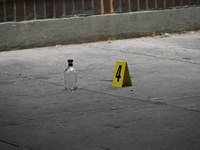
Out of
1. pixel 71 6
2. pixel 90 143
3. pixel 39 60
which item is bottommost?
pixel 90 143

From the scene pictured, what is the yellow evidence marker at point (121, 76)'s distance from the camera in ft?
27.7

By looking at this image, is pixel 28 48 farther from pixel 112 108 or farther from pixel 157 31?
pixel 112 108

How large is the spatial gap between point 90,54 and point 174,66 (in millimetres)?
2266

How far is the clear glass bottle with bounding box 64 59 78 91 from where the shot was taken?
845 centimetres

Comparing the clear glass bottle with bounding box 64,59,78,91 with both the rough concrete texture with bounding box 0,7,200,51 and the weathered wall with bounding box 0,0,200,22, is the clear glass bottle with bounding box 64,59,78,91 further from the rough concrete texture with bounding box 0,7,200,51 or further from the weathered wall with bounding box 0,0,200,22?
the weathered wall with bounding box 0,0,200,22

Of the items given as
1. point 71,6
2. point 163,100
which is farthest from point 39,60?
point 163,100

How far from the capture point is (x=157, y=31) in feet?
47.4

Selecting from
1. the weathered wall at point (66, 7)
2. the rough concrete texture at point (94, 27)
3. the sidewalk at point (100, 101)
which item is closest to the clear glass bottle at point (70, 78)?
the sidewalk at point (100, 101)

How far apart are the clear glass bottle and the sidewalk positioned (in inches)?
4.5

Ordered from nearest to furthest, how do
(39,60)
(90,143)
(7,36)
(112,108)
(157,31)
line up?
1. (90,143)
2. (112,108)
3. (39,60)
4. (7,36)
5. (157,31)

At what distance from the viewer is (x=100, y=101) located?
7.58 m

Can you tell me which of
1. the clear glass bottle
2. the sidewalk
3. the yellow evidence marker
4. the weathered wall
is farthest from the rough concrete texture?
the yellow evidence marker

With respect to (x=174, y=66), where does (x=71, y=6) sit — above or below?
above

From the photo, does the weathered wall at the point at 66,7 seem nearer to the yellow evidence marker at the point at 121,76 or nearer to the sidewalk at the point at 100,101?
the sidewalk at the point at 100,101
